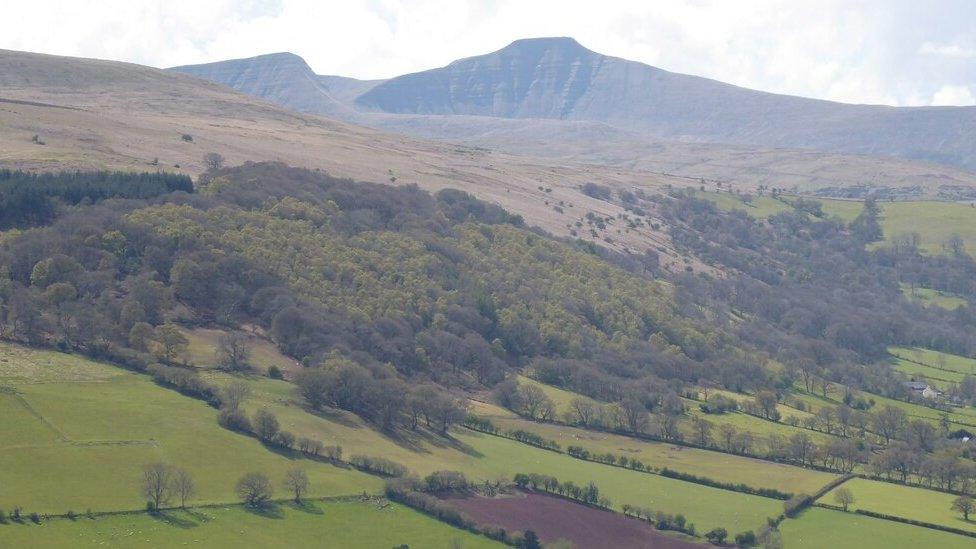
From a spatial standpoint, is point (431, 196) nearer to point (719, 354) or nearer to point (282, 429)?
point (719, 354)

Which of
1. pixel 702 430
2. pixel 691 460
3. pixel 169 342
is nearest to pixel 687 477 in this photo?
pixel 691 460

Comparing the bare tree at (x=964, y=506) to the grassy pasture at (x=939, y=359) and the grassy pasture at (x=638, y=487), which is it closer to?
the grassy pasture at (x=638, y=487)

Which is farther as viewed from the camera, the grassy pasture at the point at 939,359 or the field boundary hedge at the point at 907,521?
the grassy pasture at the point at 939,359

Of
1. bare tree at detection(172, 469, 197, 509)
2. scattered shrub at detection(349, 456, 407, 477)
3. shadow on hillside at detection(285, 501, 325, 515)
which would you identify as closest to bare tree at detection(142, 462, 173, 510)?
bare tree at detection(172, 469, 197, 509)

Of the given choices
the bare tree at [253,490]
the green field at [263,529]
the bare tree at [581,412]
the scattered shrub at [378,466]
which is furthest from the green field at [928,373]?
the bare tree at [253,490]

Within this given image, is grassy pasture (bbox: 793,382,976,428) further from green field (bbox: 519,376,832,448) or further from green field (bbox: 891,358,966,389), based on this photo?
green field (bbox: 891,358,966,389)

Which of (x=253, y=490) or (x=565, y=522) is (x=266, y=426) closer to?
(x=253, y=490)

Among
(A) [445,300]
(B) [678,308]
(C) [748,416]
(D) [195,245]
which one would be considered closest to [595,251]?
(B) [678,308]
